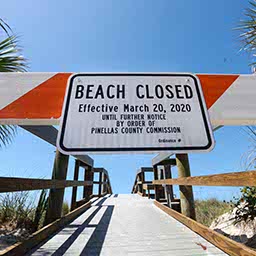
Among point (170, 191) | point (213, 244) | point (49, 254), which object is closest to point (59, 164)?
point (49, 254)

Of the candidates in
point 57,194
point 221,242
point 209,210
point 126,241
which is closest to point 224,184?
point 221,242

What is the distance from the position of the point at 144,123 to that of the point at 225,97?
43 cm

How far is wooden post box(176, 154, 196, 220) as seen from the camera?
2.12 m

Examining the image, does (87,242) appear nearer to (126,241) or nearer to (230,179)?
(126,241)

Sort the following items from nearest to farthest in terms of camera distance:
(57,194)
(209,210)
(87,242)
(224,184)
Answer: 1. (224,184)
2. (87,242)
3. (57,194)
4. (209,210)

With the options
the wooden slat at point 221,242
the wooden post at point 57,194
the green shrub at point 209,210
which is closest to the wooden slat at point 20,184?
the wooden post at point 57,194

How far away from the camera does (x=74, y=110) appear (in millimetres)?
841

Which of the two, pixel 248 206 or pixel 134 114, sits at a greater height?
pixel 134 114

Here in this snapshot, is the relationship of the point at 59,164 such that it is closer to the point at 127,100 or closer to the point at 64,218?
the point at 64,218

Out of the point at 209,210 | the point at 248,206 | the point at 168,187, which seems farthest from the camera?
the point at 209,210

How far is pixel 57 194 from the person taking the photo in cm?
197

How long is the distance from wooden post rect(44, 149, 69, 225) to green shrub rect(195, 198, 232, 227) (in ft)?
10.3

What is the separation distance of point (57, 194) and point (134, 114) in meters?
1.51

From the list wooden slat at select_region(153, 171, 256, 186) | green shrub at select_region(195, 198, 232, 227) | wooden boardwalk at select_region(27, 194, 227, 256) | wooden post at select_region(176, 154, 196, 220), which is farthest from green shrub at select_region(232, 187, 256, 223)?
wooden slat at select_region(153, 171, 256, 186)
